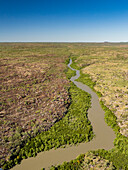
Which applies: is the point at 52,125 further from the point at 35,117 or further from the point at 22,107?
the point at 22,107

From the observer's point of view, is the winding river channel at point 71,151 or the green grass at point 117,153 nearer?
the green grass at point 117,153

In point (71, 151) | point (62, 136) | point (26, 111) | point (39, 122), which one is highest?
point (26, 111)

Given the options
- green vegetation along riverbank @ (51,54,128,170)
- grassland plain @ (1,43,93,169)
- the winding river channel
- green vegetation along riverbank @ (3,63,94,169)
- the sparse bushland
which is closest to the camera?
green vegetation along riverbank @ (51,54,128,170)

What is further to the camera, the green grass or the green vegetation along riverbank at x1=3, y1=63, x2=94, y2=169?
the green vegetation along riverbank at x1=3, y1=63, x2=94, y2=169

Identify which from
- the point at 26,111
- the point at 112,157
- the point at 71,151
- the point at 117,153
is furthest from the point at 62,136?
the point at 26,111

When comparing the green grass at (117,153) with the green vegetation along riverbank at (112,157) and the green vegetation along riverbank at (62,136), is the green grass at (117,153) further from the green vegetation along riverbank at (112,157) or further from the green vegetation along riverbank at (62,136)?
the green vegetation along riverbank at (62,136)

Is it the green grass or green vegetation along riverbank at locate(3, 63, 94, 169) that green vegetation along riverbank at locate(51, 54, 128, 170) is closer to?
the green grass

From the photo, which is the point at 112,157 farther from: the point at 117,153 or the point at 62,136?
the point at 62,136

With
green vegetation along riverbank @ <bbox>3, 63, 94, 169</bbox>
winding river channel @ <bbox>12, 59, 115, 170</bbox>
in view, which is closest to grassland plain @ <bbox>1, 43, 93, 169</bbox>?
green vegetation along riverbank @ <bbox>3, 63, 94, 169</bbox>

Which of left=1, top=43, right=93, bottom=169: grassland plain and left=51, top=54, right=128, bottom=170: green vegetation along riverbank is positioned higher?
left=1, top=43, right=93, bottom=169: grassland plain

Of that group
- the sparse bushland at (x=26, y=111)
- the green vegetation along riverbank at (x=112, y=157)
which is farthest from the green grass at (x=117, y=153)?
the sparse bushland at (x=26, y=111)

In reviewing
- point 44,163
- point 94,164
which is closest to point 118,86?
point 94,164
